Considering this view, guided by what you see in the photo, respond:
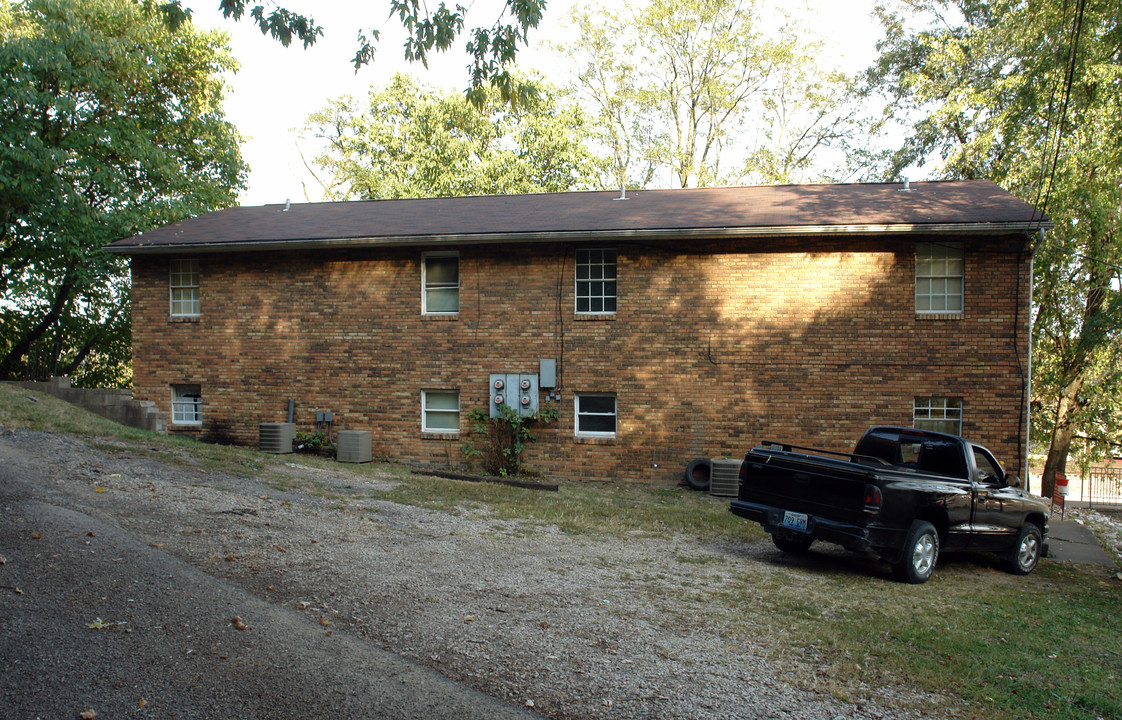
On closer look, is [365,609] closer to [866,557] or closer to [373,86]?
[866,557]

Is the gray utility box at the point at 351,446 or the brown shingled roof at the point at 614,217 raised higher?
the brown shingled roof at the point at 614,217

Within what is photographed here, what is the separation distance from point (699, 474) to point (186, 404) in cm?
1164

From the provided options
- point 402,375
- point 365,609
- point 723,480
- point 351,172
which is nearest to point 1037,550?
point 723,480

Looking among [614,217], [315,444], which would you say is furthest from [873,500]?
[315,444]

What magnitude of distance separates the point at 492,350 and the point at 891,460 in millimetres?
8679

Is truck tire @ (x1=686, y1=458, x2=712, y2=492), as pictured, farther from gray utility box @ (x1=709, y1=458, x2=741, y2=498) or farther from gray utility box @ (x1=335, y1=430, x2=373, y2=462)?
gray utility box @ (x1=335, y1=430, x2=373, y2=462)

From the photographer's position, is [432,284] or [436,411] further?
[432,284]

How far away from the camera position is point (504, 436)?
16.0 m

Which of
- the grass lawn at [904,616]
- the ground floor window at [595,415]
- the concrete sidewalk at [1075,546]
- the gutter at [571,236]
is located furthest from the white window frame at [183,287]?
the concrete sidewalk at [1075,546]

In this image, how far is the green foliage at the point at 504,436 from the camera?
1582 cm

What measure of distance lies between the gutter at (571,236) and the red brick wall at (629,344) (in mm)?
422

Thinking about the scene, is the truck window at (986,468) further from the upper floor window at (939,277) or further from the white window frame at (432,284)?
the white window frame at (432,284)

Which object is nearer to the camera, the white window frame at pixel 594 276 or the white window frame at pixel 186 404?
the white window frame at pixel 594 276

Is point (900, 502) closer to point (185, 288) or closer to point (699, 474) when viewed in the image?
point (699, 474)
